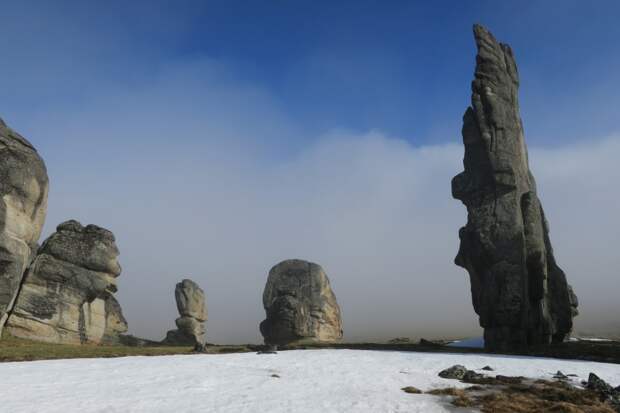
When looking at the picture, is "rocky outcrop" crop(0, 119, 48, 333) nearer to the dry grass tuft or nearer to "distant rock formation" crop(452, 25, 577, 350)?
the dry grass tuft

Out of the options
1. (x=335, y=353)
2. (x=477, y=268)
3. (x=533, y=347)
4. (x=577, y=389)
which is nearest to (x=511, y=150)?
(x=477, y=268)

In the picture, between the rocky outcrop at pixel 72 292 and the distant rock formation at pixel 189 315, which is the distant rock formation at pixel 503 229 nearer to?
the rocky outcrop at pixel 72 292

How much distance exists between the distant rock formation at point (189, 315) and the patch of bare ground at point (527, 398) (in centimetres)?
4391

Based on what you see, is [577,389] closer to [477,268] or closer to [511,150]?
[477,268]

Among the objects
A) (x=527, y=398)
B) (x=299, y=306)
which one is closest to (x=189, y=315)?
(x=299, y=306)

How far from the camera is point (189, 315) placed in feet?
183

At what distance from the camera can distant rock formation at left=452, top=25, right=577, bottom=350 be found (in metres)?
36.3

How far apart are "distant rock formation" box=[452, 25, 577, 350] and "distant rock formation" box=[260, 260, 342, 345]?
18.2 m

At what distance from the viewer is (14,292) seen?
29.8m

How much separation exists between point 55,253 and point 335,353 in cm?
2373

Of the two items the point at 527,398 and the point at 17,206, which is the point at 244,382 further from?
the point at 17,206

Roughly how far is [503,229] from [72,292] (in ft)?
112

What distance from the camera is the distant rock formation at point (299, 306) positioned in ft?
170

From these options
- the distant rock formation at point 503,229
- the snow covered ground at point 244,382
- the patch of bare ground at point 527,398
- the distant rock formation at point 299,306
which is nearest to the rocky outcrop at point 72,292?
the snow covered ground at point 244,382
